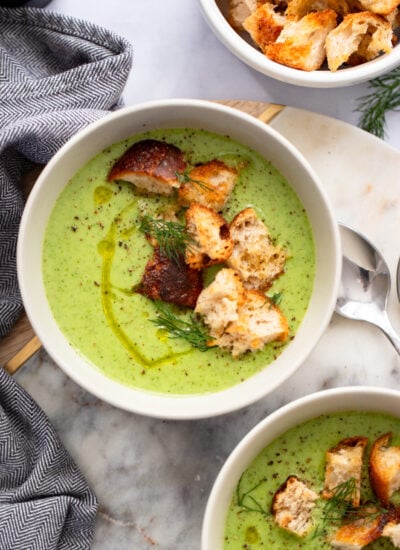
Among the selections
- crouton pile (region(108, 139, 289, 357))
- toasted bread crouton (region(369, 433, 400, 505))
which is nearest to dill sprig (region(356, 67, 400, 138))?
crouton pile (region(108, 139, 289, 357))

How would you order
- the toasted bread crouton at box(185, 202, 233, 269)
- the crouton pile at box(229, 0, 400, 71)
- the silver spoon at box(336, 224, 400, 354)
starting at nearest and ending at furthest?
the toasted bread crouton at box(185, 202, 233, 269)
the crouton pile at box(229, 0, 400, 71)
the silver spoon at box(336, 224, 400, 354)

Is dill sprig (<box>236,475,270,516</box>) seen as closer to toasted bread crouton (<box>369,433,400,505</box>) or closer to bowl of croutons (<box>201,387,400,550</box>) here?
bowl of croutons (<box>201,387,400,550</box>)

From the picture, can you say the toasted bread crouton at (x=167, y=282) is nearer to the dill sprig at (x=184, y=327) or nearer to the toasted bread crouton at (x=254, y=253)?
the dill sprig at (x=184, y=327)

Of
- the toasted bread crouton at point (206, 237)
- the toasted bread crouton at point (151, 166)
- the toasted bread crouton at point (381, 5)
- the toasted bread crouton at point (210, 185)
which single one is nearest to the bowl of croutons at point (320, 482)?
the toasted bread crouton at point (206, 237)

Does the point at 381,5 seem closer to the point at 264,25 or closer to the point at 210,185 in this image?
the point at 264,25

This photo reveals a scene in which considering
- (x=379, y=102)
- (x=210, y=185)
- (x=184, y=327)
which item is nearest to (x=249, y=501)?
(x=184, y=327)

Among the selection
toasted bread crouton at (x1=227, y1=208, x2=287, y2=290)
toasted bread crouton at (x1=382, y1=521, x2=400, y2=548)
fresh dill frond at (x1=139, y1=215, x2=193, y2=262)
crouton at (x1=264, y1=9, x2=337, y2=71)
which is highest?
crouton at (x1=264, y1=9, x2=337, y2=71)

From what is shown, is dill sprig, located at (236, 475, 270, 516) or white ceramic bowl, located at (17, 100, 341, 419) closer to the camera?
white ceramic bowl, located at (17, 100, 341, 419)
